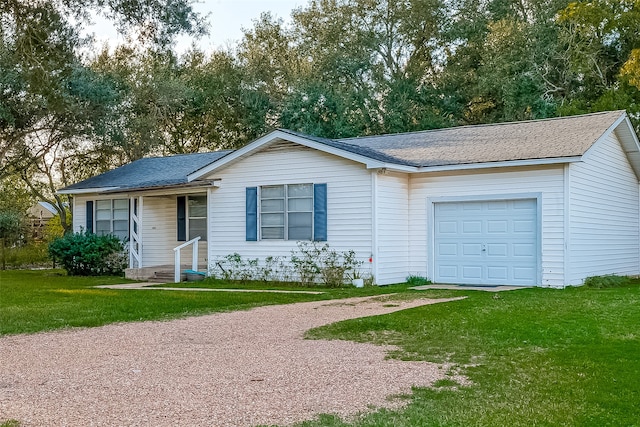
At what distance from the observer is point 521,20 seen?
33062mm

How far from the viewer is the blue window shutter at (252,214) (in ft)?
56.2

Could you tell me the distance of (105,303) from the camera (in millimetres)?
12250

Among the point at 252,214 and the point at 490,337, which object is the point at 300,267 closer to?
the point at 252,214

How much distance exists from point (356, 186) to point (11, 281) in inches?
387

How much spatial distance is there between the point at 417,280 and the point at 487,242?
1830mm

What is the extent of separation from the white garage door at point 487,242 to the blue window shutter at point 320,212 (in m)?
2.57

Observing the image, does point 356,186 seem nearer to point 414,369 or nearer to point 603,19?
point 414,369

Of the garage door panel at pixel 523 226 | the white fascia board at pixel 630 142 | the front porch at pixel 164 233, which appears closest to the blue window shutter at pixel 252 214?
the front porch at pixel 164 233

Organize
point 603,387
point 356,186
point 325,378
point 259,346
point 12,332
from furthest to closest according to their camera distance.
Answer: point 356,186 < point 12,332 < point 259,346 < point 325,378 < point 603,387

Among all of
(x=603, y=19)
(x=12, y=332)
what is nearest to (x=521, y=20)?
(x=603, y=19)

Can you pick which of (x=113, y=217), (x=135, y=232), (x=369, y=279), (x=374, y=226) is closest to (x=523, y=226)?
(x=374, y=226)

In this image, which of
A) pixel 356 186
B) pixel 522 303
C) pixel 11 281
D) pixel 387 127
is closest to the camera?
pixel 522 303

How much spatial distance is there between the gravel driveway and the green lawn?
43 centimetres

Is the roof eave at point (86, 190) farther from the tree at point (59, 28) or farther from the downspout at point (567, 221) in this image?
the downspout at point (567, 221)
